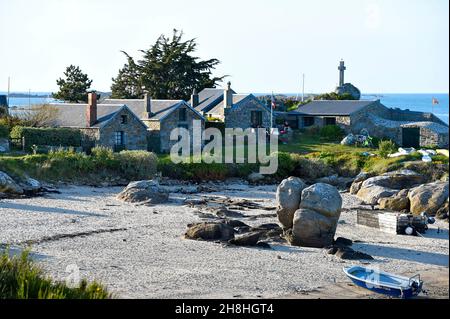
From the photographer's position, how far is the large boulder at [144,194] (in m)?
33.5

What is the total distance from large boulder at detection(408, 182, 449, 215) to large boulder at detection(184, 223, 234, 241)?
929 cm

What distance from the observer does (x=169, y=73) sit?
6656cm

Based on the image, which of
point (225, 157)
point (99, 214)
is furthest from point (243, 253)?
point (225, 157)

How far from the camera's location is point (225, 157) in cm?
4353

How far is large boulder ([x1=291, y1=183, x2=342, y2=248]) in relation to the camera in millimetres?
25078

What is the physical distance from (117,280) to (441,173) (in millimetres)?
25575

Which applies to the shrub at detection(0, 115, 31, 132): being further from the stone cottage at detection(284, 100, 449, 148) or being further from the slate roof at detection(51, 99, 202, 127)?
the stone cottage at detection(284, 100, 449, 148)

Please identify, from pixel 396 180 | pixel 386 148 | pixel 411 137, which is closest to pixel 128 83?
pixel 411 137

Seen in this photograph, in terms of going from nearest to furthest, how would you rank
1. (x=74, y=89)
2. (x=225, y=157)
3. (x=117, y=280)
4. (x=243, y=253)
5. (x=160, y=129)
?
(x=117, y=280) → (x=243, y=253) → (x=225, y=157) → (x=160, y=129) → (x=74, y=89)

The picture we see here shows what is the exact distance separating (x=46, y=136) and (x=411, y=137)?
24.9 meters

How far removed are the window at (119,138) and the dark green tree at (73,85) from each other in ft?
66.5

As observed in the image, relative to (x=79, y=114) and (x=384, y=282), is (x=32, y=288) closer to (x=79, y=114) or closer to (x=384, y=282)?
(x=384, y=282)

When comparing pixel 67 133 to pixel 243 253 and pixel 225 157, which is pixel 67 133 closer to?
pixel 225 157

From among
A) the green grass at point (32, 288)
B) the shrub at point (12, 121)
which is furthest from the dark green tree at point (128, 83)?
the green grass at point (32, 288)
